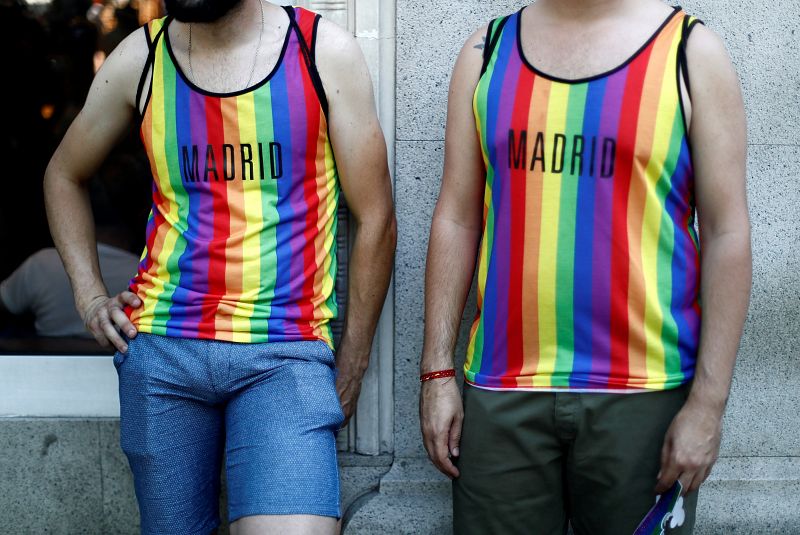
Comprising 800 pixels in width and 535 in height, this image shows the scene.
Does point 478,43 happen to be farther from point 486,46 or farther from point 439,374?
point 439,374

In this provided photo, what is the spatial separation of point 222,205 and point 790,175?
191cm

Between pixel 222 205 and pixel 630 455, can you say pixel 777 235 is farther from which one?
pixel 222 205

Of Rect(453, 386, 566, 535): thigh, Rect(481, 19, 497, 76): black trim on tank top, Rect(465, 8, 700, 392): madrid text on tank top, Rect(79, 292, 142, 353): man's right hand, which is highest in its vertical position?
Rect(481, 19, 497, 76): black trim on tank top

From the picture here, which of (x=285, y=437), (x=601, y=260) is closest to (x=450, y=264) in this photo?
(x=601, y=260)

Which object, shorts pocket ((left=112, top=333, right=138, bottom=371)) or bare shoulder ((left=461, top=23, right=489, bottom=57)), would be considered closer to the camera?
bare shoulder ((left=461, top=23, right=489, bottom=57))

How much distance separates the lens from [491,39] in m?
2.43

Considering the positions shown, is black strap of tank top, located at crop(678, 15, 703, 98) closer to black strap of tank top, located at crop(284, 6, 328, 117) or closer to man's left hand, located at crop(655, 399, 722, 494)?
man's left hand, located at crop(655, 399, 722, 494)

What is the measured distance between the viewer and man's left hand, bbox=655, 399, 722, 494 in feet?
7.35

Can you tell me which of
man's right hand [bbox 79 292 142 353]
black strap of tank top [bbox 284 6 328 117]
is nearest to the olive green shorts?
black strap of tank top [bbox 284 6 328 117]

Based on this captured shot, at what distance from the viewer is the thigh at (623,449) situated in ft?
7.54

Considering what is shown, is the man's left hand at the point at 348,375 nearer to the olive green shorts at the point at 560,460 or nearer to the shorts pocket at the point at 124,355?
the olive green shorts at the point at 560,460

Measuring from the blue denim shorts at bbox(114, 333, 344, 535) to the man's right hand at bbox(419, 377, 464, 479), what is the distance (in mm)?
271

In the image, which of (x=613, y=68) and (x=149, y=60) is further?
(x=149, y=60)

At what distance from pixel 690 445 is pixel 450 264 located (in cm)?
79
